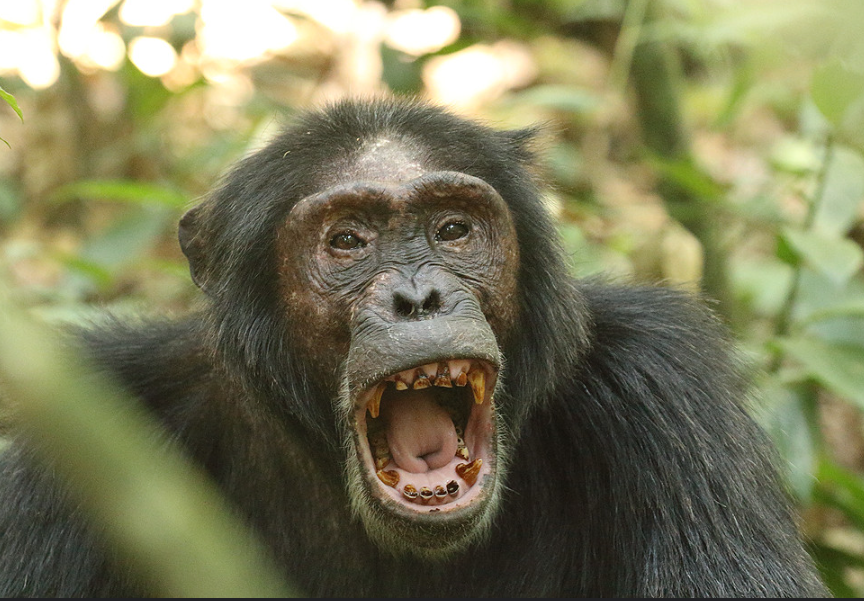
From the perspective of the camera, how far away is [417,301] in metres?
3.72

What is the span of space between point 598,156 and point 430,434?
7173mm

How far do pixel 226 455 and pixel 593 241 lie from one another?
421 centimetres

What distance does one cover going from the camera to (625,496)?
4.20 m

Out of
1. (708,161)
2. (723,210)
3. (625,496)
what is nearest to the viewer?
(625,496)

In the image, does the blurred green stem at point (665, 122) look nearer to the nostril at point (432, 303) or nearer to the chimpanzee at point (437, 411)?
the chimpanzee at point (437, 411)

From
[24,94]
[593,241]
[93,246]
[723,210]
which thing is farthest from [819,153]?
[24,94]

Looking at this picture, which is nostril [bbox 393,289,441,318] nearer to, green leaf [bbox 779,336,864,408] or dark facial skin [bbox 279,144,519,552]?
dark facial skin [bbox 279,144,519,552]

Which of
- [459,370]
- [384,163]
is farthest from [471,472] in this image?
[384,163]

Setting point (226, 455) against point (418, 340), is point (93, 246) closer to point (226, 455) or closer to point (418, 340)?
point (226, 455)

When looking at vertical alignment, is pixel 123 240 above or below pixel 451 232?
below

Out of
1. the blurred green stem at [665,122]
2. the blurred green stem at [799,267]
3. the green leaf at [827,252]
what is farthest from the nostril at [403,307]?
the blurred green stem at [665,122]

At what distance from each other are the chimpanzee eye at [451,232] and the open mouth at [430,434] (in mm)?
621

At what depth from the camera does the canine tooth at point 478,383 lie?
3875 millimetres

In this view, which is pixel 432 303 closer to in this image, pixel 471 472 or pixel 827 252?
pixel 471 472
